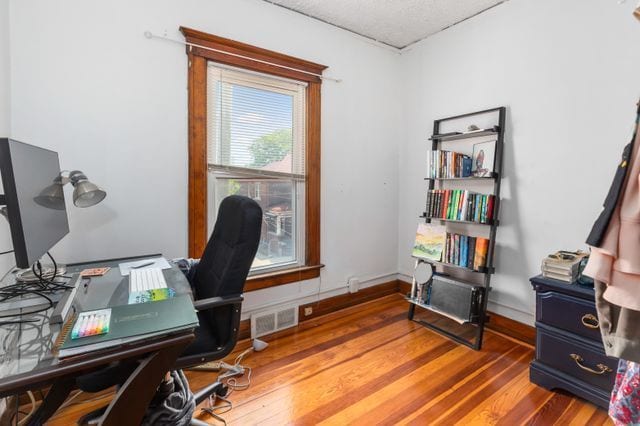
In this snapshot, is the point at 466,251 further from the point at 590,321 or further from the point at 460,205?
the point at 590,321

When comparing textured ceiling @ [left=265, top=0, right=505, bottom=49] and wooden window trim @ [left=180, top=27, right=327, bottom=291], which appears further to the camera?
textured ceiling @ [left=265, top=0, right=505, bottom=49]

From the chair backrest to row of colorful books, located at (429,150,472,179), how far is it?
1.81 m

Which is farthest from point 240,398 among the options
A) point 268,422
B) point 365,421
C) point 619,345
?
point 619,345

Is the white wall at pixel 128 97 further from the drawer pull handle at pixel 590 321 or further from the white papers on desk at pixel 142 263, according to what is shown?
the drawer pull handle at pixel 590 321

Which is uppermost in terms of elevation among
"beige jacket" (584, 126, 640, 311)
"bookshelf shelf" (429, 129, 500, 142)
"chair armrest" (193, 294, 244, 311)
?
"bookshelf shelf" (429, 129, 500, 142)

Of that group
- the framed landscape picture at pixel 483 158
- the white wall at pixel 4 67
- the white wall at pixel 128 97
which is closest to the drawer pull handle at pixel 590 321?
the framed landscape picture at pixel 483 158

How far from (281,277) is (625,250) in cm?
207

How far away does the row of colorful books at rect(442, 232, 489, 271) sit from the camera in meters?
2.37

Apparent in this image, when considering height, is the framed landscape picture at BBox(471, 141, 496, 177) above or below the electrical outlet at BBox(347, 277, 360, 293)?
above

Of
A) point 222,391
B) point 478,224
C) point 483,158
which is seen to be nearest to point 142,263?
point 222,391

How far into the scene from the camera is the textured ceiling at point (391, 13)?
7.89 feet

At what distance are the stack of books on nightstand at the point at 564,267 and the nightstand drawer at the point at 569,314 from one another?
0.34 feet

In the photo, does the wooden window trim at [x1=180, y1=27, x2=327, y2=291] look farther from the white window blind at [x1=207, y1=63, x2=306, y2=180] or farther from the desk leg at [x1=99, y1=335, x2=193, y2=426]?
the desk leg at [x1=99, y1=335, x2=193, y2=426]

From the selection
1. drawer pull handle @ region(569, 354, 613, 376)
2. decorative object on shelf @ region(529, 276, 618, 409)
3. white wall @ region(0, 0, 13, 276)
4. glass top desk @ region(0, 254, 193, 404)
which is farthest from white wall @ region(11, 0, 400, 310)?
drawer pull handle @ region(569, 354, 613, 376)
